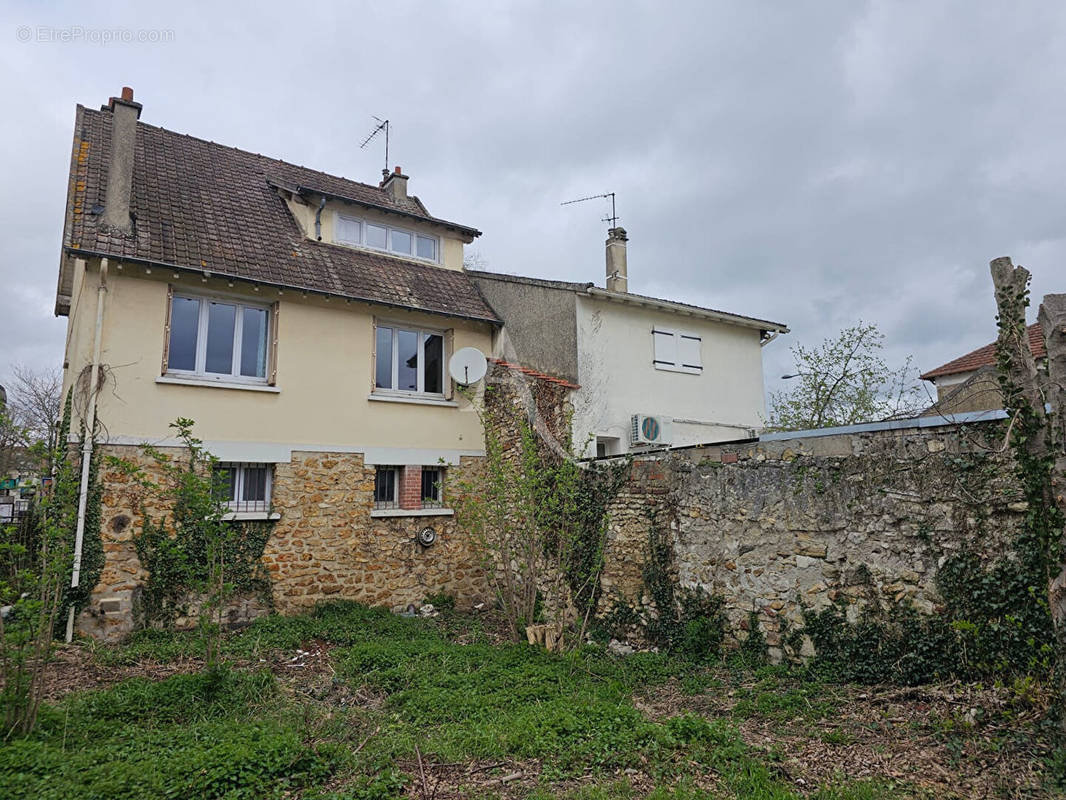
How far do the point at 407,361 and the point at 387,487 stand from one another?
2.30m

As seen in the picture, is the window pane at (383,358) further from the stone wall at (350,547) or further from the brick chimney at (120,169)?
the brick chimney at (120,169)

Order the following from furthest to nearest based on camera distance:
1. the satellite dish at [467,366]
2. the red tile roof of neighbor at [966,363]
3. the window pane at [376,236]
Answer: the red tile roof of neighbor at [966,363]
the window pane at [376,236]
the satellite dish at [467,366]

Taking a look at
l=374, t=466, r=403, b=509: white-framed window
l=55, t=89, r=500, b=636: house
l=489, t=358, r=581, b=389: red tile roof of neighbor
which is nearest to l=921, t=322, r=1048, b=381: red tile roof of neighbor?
l=489, t=358, r=581, b=389: red tile roof of neighbor

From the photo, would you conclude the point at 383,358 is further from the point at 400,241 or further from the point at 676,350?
the point at 676,350

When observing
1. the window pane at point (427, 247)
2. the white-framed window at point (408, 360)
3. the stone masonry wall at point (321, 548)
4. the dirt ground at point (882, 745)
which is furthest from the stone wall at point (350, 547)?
the dirt ground at point (882, 745)

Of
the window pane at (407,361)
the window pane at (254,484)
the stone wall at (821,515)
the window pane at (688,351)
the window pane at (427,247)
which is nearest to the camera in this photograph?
the stone wall at (821,515)

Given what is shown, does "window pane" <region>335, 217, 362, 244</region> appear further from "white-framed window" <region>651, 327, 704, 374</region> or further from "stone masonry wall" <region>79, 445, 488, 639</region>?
"white-framed window" <region>651, 327, 704, 374</region>

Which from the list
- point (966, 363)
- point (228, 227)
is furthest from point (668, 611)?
point (966, 363)

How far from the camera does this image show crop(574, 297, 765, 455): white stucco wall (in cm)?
1145

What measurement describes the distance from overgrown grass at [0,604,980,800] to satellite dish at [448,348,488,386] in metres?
4.83

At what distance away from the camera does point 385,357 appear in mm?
11000

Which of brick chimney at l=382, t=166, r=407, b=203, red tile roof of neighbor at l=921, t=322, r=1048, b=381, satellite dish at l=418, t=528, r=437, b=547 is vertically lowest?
satellite dish at l=418, t=528, r=437, b=547

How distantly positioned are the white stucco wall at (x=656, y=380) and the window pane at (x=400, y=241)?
3.84m

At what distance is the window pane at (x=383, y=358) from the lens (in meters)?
10.9
